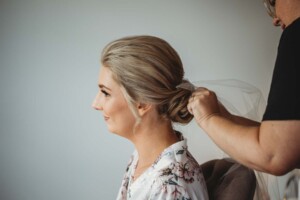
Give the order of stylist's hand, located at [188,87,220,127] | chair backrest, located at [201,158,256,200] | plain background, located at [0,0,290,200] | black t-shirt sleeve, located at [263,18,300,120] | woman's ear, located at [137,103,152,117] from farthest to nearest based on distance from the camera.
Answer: plain background, located at [0,0,290,200]
woman's ear, located at [137,103,152,117]
chair backrest, located at [201,158,256,200]
stylist's hand, located at [188,87,220,127]
black t-shirt sleeve, located at [263,18,300,120]

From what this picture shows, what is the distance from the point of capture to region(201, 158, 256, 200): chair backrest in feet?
3.00

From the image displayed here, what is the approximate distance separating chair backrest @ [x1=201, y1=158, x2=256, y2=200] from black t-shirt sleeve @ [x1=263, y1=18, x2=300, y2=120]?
0.31 m

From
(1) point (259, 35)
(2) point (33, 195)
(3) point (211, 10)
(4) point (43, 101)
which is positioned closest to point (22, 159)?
(2) point (33, 195)

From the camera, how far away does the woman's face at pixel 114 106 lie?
106 centimetres

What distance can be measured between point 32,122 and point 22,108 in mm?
87

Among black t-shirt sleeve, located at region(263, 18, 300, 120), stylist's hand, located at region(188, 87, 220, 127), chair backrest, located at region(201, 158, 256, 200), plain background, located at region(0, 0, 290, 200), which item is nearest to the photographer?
black t-shirt sleeve, located at region(263, 18, 300, 120)

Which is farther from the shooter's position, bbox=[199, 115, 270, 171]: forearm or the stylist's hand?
the stylist's hand

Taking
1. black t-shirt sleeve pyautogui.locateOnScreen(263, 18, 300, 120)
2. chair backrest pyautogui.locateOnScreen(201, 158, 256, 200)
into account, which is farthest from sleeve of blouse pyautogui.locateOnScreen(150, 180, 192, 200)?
black t-shirt sleeve pyautogui.locateOnScreen(263, 18, 300, 120)

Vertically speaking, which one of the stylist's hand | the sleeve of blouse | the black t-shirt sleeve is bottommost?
the sleeve of blouse

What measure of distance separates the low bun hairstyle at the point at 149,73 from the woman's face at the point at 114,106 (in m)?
0.02

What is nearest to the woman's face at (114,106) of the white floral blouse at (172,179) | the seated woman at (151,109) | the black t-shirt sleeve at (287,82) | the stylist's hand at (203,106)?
the seated woman at (151,109)

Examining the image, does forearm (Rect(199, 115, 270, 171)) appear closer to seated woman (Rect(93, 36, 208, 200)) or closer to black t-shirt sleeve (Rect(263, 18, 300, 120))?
black t-shirt sleeve (Rect(263, 18, 300, 120))

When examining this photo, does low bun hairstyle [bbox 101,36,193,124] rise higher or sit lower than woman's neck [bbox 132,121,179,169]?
higher

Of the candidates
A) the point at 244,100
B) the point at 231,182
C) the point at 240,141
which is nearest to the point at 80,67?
the point at 244,100
